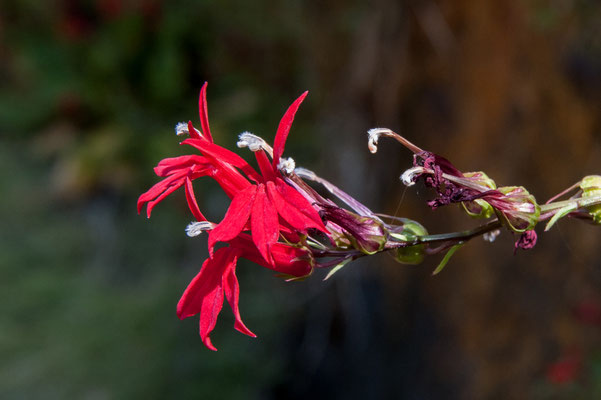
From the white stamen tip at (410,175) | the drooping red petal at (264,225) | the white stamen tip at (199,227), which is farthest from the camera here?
the white stamen tip at (199,227)

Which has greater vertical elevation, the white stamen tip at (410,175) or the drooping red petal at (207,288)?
the white stamen tip at (410,175)

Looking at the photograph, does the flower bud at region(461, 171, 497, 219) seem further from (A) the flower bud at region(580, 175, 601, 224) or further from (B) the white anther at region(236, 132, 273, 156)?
(B) the white anther at region(236, 132, 273, 156)

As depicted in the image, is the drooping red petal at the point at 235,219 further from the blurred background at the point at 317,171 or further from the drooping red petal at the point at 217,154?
the blurred background at the point at 317,171

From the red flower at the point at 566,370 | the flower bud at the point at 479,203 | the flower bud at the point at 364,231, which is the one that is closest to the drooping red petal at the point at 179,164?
the flower bud at the point at 364,231

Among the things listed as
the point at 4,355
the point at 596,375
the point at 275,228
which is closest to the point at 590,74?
the point at 596,375

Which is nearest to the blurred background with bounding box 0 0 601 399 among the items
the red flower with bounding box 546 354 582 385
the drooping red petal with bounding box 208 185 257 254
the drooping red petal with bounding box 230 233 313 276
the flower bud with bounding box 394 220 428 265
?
the red flower with bounding box 546 354 582 385

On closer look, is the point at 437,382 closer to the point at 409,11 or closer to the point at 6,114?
the point at 409,11
